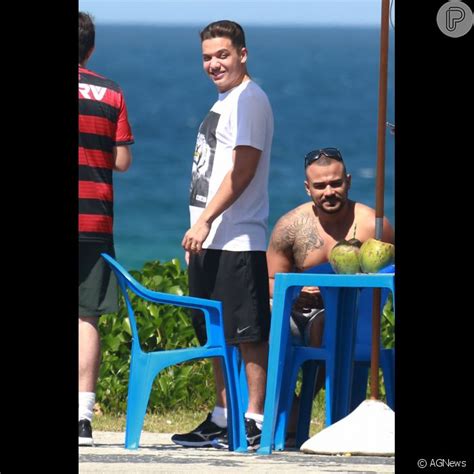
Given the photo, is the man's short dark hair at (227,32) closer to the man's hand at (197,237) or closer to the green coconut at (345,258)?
the man's hand at (197,237)

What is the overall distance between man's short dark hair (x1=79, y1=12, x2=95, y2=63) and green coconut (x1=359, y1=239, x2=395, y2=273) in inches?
49.3

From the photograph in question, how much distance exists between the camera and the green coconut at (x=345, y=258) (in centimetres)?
622

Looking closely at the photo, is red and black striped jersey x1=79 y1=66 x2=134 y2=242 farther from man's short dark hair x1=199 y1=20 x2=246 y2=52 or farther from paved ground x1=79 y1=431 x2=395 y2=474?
paved ground x1=79 y1=431 x2=395 y2=474

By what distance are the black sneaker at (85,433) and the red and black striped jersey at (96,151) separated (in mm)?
666

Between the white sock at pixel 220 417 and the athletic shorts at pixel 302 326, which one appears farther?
the athletic shorts at pixel 302 326

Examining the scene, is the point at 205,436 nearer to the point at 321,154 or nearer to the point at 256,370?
the point at 256,370

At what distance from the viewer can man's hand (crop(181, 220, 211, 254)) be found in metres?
6.36
